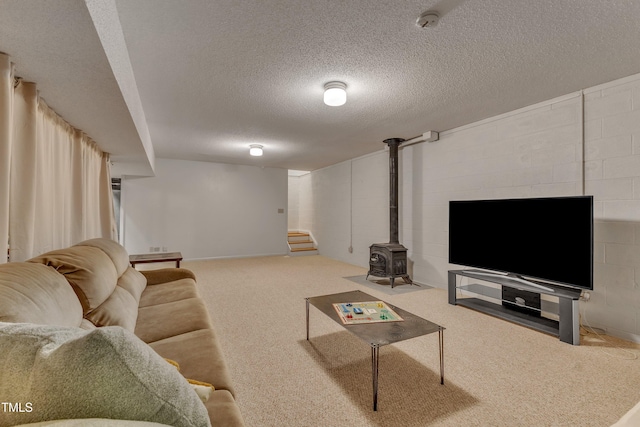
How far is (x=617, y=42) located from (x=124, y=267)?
420cm

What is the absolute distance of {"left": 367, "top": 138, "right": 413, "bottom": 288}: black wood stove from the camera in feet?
14.5

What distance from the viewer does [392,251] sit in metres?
4.43

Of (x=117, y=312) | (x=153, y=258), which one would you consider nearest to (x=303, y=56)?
(x=117, y=312)

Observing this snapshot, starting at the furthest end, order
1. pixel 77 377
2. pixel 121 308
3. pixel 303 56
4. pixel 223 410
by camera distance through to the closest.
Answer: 1. pixel 303 56
2. pixel 121 308
3. pixel 223 410
4. pixel 77 377

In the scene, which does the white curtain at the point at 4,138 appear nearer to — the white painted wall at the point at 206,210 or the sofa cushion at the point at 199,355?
the sofa cushion at the point at 199,355

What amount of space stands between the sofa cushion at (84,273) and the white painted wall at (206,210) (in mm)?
5009

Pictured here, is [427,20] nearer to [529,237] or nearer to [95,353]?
[95,353]

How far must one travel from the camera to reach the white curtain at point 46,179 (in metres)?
1.82

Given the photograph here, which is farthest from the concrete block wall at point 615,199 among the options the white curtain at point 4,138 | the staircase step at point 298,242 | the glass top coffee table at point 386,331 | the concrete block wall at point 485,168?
the staircase step at point 298,242

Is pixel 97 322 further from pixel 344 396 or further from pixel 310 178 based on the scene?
pixel 310 178

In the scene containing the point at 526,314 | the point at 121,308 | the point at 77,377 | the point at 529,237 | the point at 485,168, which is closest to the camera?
the point at 77,377

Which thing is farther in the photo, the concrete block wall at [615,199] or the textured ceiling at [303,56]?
the concrete block wall at [615,199]

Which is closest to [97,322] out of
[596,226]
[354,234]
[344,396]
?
[344,396]

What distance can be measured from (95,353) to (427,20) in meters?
2.23
